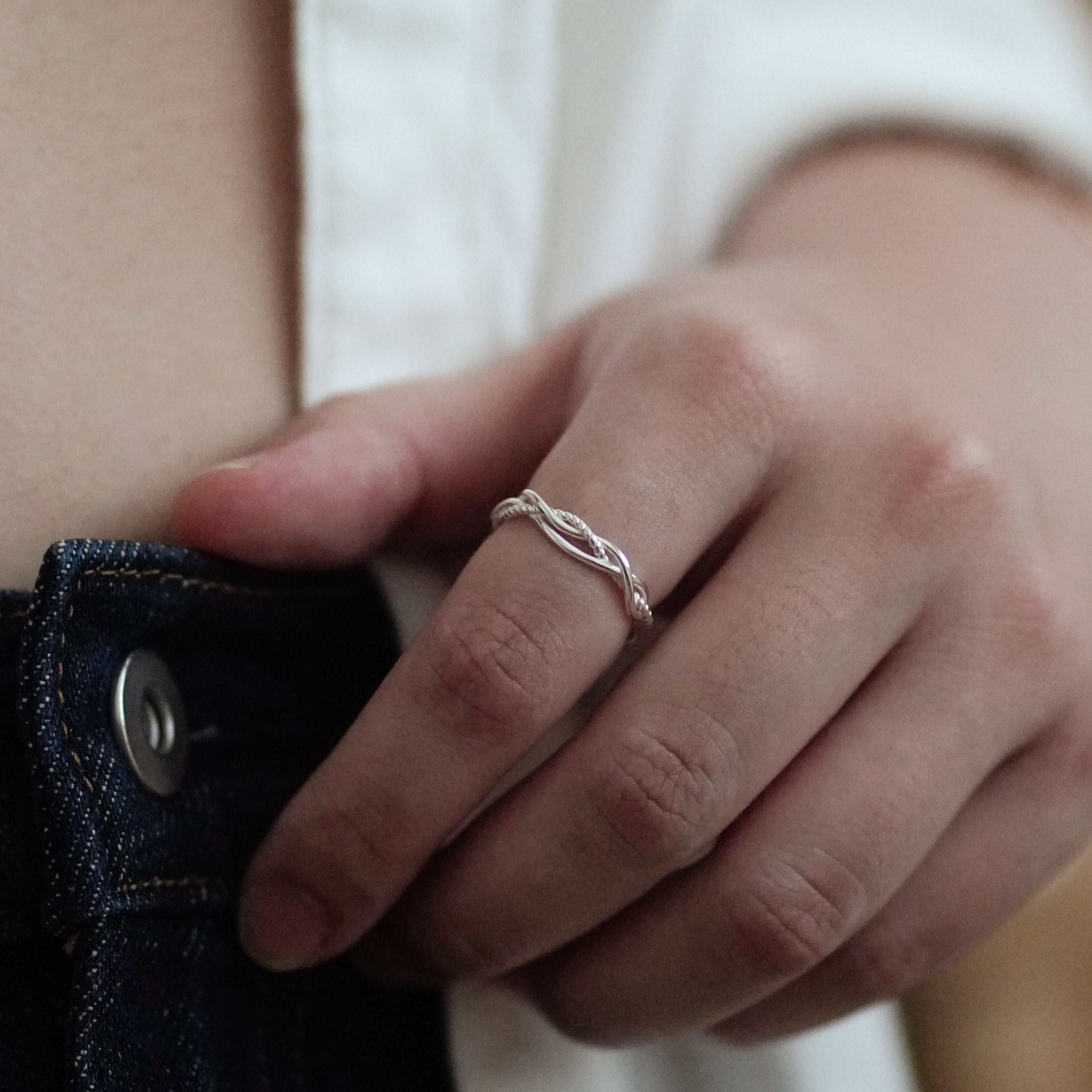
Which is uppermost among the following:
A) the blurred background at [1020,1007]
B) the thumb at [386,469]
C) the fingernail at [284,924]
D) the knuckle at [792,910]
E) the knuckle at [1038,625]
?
the thumb at [386,469]

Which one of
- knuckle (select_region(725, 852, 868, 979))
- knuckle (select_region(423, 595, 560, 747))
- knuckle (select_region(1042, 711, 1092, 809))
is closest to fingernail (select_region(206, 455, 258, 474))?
knuckle (select_region(423, 595, 560, 747))

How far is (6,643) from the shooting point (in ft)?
1.17

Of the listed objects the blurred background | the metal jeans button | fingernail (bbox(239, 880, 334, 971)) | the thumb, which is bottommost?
the blurred background

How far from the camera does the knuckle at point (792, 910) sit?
41 cm

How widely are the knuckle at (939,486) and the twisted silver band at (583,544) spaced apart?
0.12 metres

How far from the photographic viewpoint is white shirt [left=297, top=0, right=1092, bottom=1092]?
49cm

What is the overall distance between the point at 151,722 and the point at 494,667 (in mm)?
136

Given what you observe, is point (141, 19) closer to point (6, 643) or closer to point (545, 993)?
point (6, 643)

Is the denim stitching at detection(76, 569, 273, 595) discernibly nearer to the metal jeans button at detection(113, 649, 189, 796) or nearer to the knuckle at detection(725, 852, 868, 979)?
the metal jeans button at detection(113, 649, 189, 796)

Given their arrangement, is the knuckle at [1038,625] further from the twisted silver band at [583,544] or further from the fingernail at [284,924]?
the fingernail at [284,924]

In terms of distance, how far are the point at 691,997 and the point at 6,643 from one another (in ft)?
0.98

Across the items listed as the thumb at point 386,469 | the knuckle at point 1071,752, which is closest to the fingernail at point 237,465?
the thumb at point 386,469

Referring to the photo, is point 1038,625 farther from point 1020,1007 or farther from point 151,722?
point 1020,1007

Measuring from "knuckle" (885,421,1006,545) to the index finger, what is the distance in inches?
3.0
